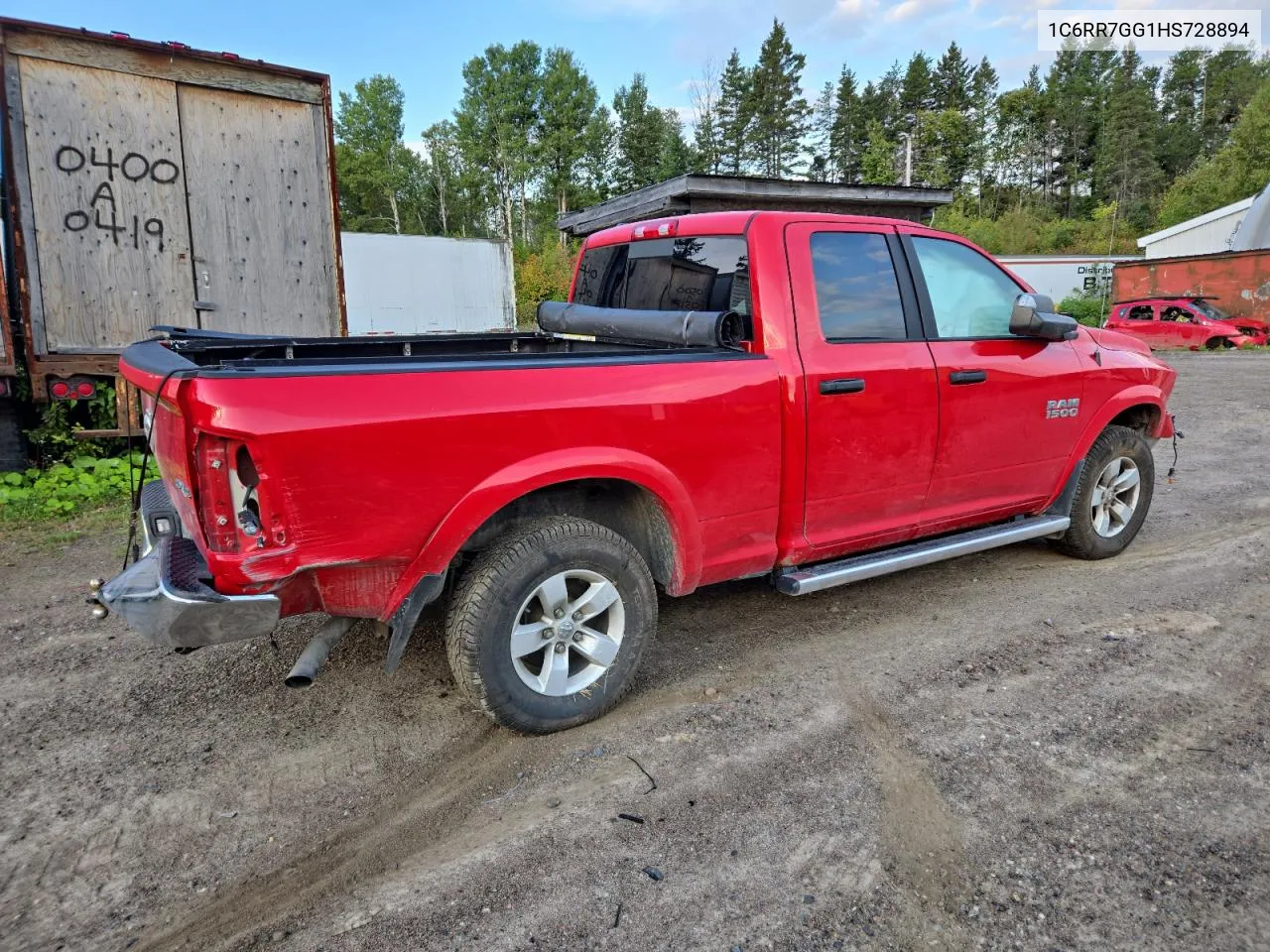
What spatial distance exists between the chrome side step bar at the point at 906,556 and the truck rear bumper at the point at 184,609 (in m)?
2.11

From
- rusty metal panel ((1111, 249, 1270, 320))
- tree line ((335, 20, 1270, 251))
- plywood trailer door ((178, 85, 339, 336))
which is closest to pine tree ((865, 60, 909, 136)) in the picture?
tree line ((335, 20, 1270, 251))

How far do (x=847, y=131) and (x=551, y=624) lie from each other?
240 feet

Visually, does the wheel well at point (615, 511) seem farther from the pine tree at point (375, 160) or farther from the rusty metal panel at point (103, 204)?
the pine tree at point (375, 160)

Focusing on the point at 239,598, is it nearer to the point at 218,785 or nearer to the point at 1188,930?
the point at 218,785

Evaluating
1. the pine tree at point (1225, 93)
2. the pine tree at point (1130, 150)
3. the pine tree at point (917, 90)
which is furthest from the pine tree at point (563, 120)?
the pine tree at point (1225, 93)

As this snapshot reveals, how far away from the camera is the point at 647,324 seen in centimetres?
375

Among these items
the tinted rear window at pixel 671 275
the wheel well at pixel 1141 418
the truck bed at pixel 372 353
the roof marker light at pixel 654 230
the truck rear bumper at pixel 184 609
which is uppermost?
the roof marker light at pixel 654 230

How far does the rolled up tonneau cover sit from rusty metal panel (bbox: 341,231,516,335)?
44.1ft

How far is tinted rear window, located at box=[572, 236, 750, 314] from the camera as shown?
11.7 ft

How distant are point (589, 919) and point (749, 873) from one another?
48cm

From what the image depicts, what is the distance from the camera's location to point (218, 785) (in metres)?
2.76

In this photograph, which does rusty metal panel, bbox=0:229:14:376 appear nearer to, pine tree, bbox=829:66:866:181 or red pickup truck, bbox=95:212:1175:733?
red pickup truck, bbox=95:212:1175:733

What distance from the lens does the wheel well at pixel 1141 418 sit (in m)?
5.00

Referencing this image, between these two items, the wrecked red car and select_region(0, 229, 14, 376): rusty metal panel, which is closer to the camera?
select_region(0, 229, 14, 376): rusty metal panel
